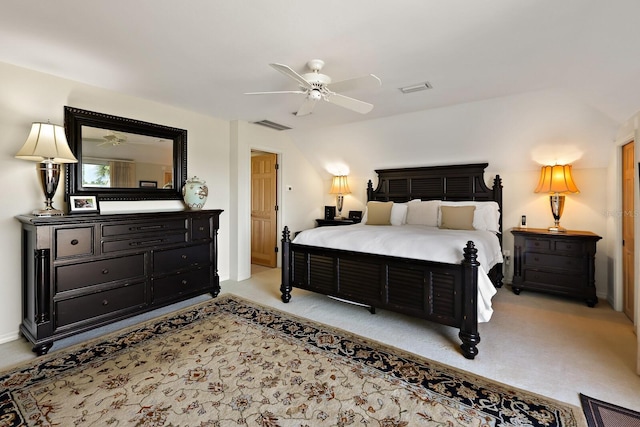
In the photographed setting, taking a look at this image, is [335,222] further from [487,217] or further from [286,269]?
[487,217]

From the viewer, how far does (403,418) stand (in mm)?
1771

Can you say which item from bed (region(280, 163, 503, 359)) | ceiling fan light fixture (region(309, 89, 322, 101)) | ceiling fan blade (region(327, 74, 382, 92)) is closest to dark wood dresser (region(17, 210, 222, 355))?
bed (region(280, 163, 503, 359))

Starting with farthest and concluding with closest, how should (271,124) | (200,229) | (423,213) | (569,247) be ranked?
(271,124), (423,213), (200,229), (569,247)

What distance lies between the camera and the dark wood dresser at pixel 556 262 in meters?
3.59

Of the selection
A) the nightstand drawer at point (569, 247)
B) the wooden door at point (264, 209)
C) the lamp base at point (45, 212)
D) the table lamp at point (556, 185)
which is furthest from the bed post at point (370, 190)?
the lamp base at point (45, 212)

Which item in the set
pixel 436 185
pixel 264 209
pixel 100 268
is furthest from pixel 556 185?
pixel 100 268

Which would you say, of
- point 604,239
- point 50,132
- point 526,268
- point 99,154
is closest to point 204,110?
point 99,154

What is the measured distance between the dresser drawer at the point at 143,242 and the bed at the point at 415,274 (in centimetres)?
126

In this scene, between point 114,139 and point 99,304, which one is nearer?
point 99,304

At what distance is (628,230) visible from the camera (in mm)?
3195

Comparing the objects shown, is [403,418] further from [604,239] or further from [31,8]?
[604,239]

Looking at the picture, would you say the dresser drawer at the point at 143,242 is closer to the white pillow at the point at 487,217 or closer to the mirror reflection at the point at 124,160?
the mirror reflection at the point at 124,160

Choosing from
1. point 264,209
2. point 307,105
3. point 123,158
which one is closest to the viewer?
point 307,105

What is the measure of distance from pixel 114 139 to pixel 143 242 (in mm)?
1238
